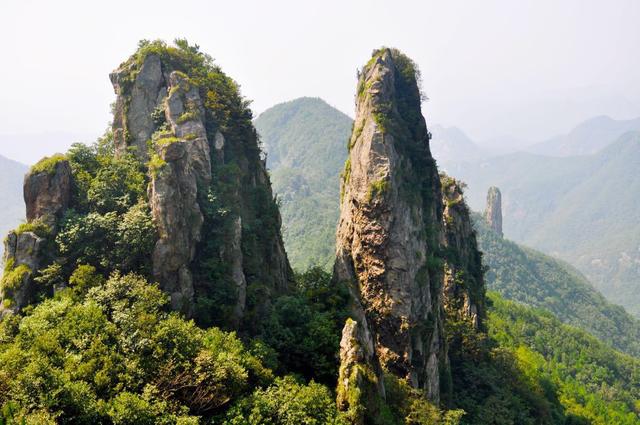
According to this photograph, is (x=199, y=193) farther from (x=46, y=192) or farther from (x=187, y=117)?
(x=46, y=192)

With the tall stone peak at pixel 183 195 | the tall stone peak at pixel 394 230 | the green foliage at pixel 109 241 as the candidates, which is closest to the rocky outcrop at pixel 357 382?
the tall stone peak at pixel 394 230

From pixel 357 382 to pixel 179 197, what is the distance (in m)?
14.5

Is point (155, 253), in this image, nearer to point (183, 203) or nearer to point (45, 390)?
point (183, 203)

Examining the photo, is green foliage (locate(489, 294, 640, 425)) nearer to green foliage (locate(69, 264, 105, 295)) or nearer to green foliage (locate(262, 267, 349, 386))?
green foliage (locate(262, 267, 349, 386))

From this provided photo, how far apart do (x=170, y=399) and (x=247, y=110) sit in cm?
2369

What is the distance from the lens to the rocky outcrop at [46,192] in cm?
2586

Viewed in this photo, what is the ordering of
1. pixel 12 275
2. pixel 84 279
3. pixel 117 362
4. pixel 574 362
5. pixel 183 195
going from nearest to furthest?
pixel 117 362
pixel 12 275
pixel 84 279
pixel 183 195
pixel 574 362

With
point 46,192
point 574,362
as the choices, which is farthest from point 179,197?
point 574,362

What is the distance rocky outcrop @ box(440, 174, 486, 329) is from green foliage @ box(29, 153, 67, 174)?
138 ft

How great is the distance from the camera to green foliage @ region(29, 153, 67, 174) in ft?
86.1

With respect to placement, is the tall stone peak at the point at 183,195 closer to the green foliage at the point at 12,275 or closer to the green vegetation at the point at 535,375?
the green foliage at the point at 12,275

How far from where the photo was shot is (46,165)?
26.6 m

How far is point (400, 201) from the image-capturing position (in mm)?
38688

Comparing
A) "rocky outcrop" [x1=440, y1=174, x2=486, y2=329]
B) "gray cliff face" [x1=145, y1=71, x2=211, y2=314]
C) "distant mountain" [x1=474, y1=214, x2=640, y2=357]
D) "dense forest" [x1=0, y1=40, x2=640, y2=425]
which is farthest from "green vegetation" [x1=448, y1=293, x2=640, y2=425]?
"distant mountain" [x1=474, y1=214, x2=640, y2=357]
